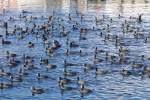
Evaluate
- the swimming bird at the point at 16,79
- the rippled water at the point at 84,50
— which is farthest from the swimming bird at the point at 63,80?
the swimming bird at the point at 16,79

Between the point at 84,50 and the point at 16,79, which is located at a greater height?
the point at 84,50

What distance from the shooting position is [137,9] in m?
122

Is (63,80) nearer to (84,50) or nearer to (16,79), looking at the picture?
(16,79)

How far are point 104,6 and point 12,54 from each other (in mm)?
56532

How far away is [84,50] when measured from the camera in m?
79.0

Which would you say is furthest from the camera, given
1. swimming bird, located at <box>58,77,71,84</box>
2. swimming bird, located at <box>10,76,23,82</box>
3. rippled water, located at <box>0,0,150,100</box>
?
swimming bird, located at <box>10,76,23,82</box>

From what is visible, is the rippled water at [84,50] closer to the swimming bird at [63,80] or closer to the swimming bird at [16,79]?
the swimming bird at [63,80]

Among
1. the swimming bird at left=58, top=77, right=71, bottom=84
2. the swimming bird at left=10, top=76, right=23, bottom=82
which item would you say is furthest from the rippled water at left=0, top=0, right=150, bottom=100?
the swimming bird at left=10, top=76, right=23, bottom=82

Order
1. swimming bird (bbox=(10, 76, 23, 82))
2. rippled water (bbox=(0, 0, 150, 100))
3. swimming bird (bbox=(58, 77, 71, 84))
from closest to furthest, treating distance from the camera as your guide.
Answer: rippled water (bbox=(0, 0, 150, 100)) < swimming bird (bbox=(58, 77, 71, 84)) < swimming bird (bbox=(10, 76, 23, 82))

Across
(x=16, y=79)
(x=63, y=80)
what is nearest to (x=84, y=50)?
(x=63, y=80)

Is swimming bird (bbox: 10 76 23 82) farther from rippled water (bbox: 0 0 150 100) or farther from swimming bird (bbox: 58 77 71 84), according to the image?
swimming bird (bbox: 58 77 71 84)

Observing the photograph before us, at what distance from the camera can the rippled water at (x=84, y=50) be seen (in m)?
58.8

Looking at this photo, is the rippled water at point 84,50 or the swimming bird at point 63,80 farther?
the swimming bird at point 63,80

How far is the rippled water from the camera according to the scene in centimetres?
5884
